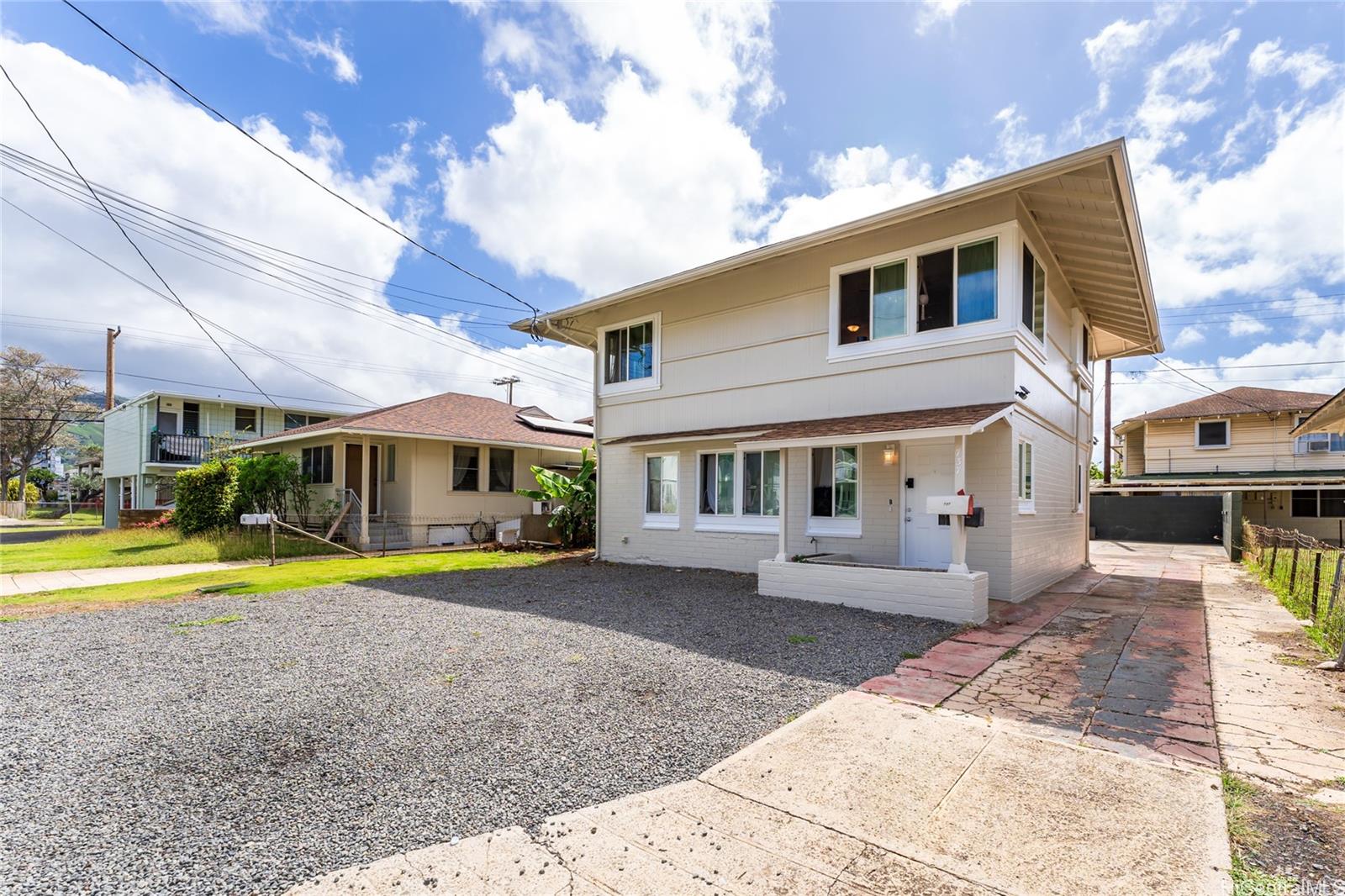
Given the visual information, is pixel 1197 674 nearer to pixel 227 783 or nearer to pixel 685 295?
pixel 227 783

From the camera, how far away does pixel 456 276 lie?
1506cm

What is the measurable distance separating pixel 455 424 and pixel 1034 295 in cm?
1493

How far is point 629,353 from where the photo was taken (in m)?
13.1

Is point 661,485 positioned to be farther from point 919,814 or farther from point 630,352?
point 919,814

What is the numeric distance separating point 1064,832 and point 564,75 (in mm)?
14528

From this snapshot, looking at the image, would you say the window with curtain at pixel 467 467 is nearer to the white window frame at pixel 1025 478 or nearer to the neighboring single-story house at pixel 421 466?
the neighboring single-story house at pixel 421 466

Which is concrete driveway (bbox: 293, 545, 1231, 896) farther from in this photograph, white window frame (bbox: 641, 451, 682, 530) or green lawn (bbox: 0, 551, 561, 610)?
green lawn (bbox: 0, 551, 561, 610)

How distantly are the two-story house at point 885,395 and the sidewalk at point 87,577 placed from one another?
8259 millimetres

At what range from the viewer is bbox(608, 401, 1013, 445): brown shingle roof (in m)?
7.78

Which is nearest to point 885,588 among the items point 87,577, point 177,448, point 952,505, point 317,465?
point 952,505

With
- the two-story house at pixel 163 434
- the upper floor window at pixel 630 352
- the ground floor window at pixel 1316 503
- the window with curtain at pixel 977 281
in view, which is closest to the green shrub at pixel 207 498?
the two-story house at pixel 163 434

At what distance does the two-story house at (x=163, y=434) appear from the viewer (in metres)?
25.7

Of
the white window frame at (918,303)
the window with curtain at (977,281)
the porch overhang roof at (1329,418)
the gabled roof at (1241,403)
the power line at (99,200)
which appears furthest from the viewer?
the gabled roof at (1241,403)

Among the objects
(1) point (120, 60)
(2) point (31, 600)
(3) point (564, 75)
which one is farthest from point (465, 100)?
(2) point (31, 600)
